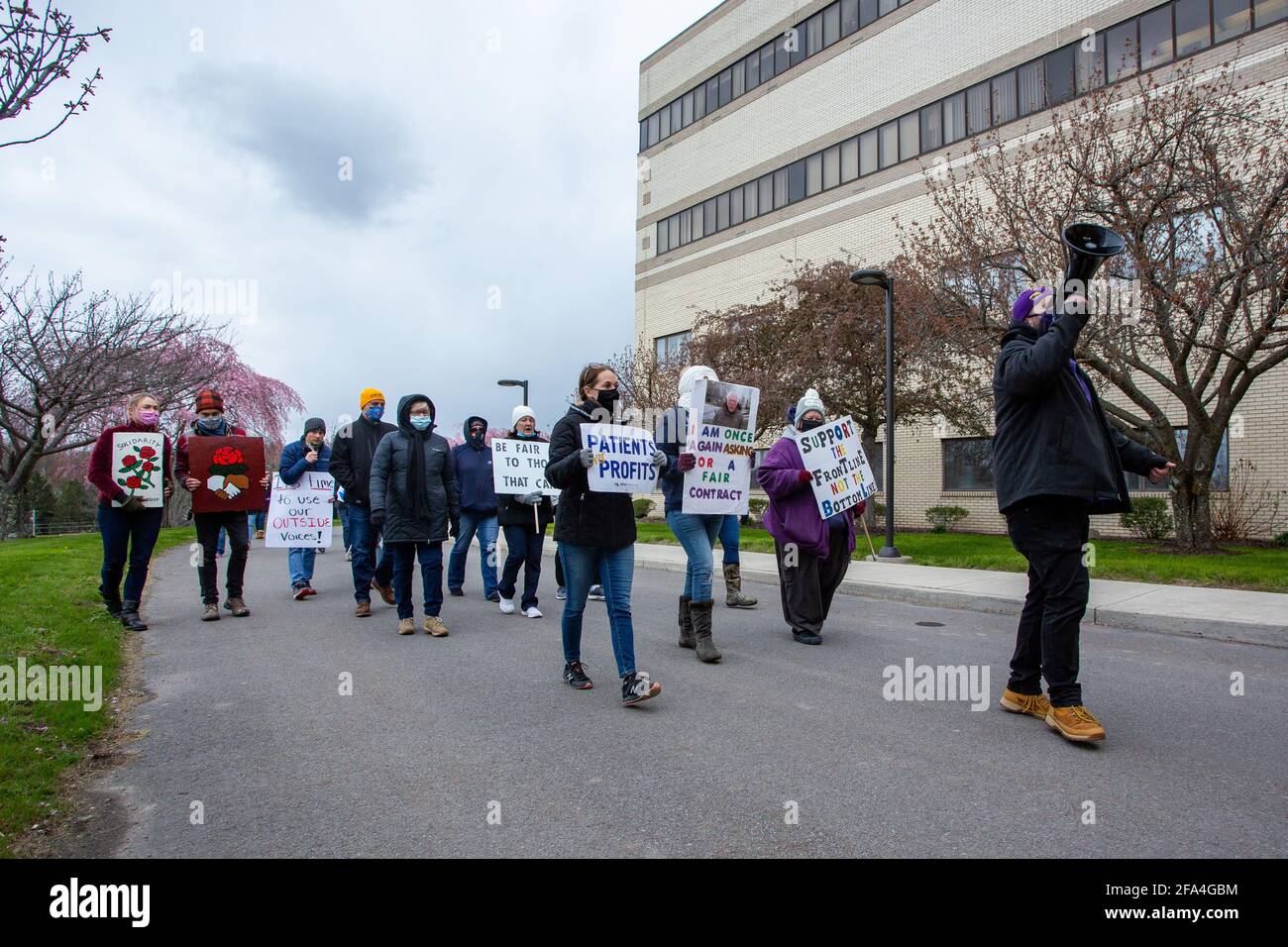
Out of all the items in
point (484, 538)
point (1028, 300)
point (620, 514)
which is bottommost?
point (484, 538)

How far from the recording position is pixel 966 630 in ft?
27.5

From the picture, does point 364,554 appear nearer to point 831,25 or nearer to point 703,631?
point 703,631

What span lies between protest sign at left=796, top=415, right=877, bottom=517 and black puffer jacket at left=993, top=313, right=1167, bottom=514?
3.00 m

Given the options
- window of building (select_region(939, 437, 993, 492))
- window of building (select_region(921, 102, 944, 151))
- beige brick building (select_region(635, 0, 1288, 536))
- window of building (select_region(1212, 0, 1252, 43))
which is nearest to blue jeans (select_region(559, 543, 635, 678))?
beige brick building (select_region(635, 0, 1288, 536))

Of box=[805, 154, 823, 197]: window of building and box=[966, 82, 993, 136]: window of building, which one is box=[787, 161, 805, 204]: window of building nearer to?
box=[805, 154, 823, 197]: window of building

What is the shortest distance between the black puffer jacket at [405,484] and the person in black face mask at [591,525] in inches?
113

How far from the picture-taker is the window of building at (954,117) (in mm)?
25312

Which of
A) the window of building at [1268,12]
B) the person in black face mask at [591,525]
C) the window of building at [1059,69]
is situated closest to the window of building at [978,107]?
the window of building at [1059,69]

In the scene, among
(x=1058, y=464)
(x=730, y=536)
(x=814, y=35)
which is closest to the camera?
(x=1058, y=464)

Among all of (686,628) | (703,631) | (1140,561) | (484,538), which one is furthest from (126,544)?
(1140,561)

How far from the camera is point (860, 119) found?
93.5 ft

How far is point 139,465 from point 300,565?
294 centimetres
